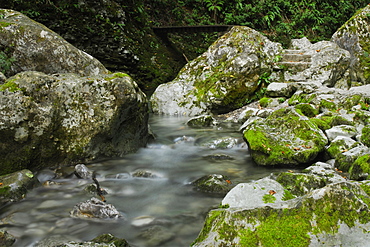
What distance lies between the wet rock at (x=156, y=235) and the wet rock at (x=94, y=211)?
48 centimetres

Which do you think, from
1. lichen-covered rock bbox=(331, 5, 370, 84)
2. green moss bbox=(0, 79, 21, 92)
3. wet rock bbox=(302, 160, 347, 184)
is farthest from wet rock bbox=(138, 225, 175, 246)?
lichen-covered rock bbox=(331, 5, 370, 84)

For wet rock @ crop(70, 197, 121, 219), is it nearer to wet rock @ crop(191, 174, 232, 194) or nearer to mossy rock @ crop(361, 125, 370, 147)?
wet rock @ crop(191, 174, 232, 194)

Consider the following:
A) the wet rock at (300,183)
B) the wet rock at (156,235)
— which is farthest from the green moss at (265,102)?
the wet rock at (156,235)

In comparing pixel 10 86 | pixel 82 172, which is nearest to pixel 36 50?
pixel 10 86

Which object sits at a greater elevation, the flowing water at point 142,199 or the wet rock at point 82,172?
the wet rock at point 82,172

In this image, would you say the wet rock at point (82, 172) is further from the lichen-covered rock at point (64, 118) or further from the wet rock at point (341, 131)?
the wet rock at point (341, 131)

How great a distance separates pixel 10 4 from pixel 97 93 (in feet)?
27.7

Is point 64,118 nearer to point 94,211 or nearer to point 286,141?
point 94,211

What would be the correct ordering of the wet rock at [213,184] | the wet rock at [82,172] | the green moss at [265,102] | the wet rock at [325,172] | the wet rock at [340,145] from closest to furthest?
the wet rock at [325,172], the wet rock at [213,184], the wet rock at [82,172], the wet rock at [340,145], the green moss at [265,102]

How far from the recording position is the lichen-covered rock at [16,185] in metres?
3.62

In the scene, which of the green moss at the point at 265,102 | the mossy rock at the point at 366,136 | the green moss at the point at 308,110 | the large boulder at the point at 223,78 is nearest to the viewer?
the mossy rock at the point at 366,136

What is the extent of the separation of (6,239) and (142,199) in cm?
169

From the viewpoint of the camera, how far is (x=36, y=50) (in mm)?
5582

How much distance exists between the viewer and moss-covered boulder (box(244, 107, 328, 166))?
4.77 metres
